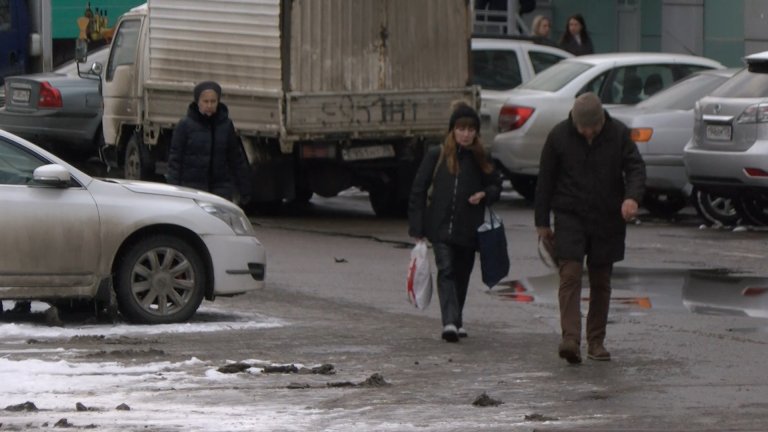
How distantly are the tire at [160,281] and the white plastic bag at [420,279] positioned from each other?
1.46m

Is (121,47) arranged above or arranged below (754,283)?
above

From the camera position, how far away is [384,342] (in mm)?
11109

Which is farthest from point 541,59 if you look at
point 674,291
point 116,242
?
point 116,242

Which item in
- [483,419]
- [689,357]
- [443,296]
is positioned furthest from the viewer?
[443,296]

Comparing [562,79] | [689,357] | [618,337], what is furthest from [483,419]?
[562,79]

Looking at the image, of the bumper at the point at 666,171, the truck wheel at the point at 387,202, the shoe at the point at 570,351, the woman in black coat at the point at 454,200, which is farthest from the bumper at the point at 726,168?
the shoe at the point at 570,351

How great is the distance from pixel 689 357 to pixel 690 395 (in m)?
1.36

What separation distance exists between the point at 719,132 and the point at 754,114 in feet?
1.57

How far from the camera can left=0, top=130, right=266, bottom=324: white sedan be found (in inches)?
448

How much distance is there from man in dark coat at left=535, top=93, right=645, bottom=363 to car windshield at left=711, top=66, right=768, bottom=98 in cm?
746

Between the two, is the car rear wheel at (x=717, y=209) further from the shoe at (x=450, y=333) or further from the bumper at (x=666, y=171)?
the shoe at (x=450, y=333)

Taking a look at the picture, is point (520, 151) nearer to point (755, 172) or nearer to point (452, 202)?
point (755, 172)

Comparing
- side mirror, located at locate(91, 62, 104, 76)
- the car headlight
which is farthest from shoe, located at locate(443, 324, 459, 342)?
side mirror, located at locate(91, 62, 104, 76)

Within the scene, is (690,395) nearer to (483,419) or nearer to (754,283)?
(483,419)
